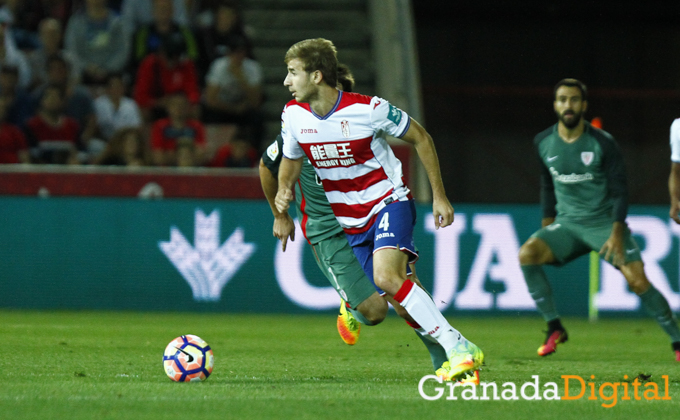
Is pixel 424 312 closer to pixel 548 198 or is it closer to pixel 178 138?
pixel 548 198

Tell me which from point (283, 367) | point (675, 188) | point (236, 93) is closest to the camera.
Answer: point (283, 367)

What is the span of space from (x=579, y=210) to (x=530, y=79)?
498 inches

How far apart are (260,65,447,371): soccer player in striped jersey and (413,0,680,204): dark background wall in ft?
42.5

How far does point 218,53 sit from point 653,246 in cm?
644

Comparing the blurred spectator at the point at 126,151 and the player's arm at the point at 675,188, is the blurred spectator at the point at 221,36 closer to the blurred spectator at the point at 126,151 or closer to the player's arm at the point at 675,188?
the blurred spectator at the point at 126,151

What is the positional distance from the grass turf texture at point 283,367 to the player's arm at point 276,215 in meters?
0.80

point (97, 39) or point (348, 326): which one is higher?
point (97, 39)

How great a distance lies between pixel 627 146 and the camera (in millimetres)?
20000

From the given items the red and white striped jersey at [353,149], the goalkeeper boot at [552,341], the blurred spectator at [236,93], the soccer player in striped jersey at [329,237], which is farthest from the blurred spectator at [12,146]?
the red and white striped jersey at [353,149]

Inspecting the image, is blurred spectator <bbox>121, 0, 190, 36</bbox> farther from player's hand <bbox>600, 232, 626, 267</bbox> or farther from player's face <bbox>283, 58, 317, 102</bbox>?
player's face <bbox>283, 58, 317, 102</bbox>

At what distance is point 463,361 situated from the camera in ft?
17.4

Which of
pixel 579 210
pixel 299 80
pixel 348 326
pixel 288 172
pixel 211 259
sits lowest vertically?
pixel 211 259

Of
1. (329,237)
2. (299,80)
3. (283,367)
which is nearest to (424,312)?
(329,237)

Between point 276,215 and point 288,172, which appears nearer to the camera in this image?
point 288,172
